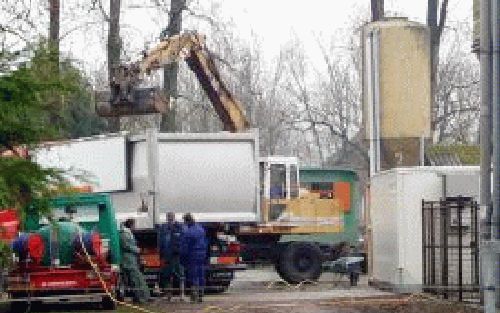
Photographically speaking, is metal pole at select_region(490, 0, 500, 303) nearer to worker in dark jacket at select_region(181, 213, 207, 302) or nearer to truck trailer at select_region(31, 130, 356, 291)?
worker in dark jacket at select_region(181, 213, 207, 302)

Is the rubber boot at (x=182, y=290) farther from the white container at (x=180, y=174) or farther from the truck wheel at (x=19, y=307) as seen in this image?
the truck wheel at (x=19, y=307)

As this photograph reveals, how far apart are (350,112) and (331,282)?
32.2 m

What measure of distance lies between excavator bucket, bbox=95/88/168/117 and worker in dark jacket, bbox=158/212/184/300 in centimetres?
479

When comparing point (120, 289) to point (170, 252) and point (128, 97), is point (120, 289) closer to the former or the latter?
point (170, 252)

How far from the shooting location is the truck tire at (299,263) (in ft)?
97.3

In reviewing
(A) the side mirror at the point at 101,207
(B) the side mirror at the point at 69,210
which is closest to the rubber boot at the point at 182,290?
(A) the side mirror at the point at 101,207

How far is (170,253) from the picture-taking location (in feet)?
79.6

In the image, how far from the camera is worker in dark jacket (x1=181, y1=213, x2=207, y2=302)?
907 inches

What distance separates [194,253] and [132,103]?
6499 mm

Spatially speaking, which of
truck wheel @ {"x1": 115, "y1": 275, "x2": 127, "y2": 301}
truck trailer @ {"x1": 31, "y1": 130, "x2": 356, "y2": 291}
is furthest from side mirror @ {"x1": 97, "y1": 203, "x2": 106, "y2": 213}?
truck trailer @ {"x1": 31, "y1": 130, "x2": 356, "y2": 291}

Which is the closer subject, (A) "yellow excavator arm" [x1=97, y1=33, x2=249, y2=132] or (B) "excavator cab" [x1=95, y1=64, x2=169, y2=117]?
(B) "excavator cab" [x1=95, y1=64, x2=169, y2=117]

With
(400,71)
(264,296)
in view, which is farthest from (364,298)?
(400,71)

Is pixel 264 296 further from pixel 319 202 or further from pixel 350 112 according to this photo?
pixel 350 112

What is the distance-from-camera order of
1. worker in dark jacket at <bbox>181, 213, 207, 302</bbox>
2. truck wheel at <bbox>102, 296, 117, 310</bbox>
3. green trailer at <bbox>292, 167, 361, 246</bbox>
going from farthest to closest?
green trailer at <bbox>292, 167, 361, 246</bbox>
worker in dark jacket at <bbox>181, 213, 207, 302</bbox>
truck wheel at <bbox>102, 296, 117, 310</bbox>
